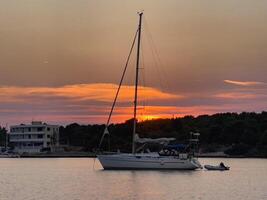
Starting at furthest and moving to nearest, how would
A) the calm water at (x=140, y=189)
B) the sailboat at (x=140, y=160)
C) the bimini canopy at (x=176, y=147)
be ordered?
the bimini canopy at (x=176, y=147)
the sailboat at (x=140, y=160)
the calm water at (x=140, y=189)

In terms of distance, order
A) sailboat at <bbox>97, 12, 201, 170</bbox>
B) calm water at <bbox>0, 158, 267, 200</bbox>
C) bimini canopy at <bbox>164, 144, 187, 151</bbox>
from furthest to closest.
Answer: bimini canopy at <bbox>164, 144, 187, 151</bbox> < sailboat at <bbox>97, 12, 201, 170</bbox> < calm water at <bbox>0, 158, 267, 200</bbox>

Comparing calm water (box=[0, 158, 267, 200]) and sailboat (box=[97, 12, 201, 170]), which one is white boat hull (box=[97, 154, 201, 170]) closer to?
sailboat (box=[97, 12, 201, 170])

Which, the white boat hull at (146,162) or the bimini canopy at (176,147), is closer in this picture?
the white boat hull at (146,162)

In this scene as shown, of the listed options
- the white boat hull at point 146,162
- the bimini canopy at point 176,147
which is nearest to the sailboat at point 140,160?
the white boat hull at point 146,162

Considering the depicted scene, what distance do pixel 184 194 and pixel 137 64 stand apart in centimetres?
3168

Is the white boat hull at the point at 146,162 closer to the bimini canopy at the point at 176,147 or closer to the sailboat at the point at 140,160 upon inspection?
the sailboat at the point at 140,160

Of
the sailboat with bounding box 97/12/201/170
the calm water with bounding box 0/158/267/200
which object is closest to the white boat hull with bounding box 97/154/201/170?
the sailboat with bounding box 97/12/201/170

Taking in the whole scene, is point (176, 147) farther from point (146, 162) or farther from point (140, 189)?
point (140, 189)

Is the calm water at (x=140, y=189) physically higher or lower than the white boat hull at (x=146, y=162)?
lower

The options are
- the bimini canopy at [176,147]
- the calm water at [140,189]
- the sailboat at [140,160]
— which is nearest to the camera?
the calm water at [140,189]

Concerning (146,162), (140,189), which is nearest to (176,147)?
(146,162)

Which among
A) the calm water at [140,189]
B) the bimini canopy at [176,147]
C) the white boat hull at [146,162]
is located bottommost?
the calm water at [140,189]

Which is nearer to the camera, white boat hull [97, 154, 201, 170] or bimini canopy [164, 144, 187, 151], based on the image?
white boat hull [97, 154, 201, 170]

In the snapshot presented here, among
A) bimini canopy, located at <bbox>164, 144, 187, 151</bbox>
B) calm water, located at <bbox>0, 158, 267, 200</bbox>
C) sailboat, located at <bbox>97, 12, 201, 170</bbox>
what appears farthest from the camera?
bimini canopy, located at <bbox>164, 144, 187, 151</bbox>
